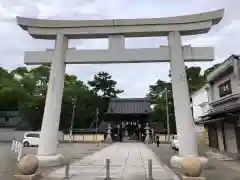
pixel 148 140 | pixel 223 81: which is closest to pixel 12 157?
pixel 223 81

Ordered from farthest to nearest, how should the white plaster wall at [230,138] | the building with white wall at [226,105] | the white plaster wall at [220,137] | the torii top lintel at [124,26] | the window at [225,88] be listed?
the white plaster wall at [220,137] → the window at [225,88] → the white plaster wall at [230,138] → the building with white wall at [226,105] → the torii top lintel at [124,26]

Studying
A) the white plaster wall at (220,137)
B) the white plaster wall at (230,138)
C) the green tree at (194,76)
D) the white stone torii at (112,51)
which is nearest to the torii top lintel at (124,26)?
the white stone torii at (112,51)

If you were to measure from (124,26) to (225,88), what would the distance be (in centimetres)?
1293

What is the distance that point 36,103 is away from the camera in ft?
152

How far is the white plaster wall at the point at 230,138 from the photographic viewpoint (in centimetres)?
2080

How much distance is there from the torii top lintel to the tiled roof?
34776mm

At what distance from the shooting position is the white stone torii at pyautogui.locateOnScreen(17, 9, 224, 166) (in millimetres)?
12828

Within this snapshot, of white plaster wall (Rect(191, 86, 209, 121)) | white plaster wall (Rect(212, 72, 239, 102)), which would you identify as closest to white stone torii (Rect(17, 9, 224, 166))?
white plaster wall (Rect(212, 72, 239, 102))

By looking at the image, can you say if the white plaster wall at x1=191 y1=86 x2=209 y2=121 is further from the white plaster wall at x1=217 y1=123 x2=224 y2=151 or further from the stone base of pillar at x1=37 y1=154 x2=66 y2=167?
the stone base of pillar at x1=37 y1=154 x2=66 y2=167

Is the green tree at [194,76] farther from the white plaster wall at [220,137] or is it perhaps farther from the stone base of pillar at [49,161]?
the stone base of pillar at [49,161]

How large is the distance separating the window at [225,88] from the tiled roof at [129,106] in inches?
969

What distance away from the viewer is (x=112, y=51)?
1345cm

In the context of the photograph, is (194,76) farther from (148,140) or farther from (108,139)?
(108,139)

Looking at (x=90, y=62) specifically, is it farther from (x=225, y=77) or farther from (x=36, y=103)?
(x=36, y=103)
